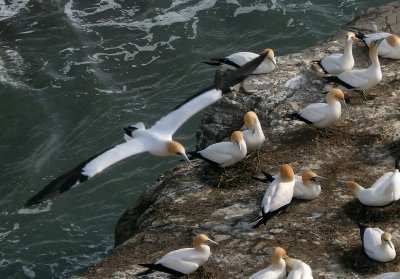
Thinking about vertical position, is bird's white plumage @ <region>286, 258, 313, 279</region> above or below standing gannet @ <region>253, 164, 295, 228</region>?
above

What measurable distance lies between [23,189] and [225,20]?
7.67 meters

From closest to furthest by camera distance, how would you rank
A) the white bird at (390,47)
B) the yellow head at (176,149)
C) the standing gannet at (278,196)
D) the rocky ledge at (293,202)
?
the rocky ledge at (293,202) → the standing gannet at (278,196) → the yellow head at (176,149) → the white bird at (390,47)

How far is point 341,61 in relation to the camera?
12.8m

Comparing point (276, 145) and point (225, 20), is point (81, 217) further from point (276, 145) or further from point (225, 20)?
point (225, 20)

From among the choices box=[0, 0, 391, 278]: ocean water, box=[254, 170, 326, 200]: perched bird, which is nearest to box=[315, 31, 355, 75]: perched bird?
box=[254, 170, 326, 200]: perched bird

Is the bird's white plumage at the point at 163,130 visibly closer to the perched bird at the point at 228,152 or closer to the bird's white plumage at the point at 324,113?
the perched bird at the point at 228,152

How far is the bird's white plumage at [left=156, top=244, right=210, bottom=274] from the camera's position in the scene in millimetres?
8586

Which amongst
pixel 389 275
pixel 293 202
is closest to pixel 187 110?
pixel 293 202

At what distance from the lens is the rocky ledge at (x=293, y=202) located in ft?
29.9

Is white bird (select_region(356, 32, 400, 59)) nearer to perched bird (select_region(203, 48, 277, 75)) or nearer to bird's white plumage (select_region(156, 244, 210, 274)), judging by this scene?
perched bird (select_region(203, 48, 277, 75))

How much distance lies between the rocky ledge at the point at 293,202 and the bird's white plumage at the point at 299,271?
0.45 meters

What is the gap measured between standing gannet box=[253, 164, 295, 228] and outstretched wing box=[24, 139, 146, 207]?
2.34m

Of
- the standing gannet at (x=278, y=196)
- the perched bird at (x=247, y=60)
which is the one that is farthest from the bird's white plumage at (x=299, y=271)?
the perched bird at (x=247, y=60)

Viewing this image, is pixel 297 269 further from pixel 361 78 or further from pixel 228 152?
pixel 361 78
